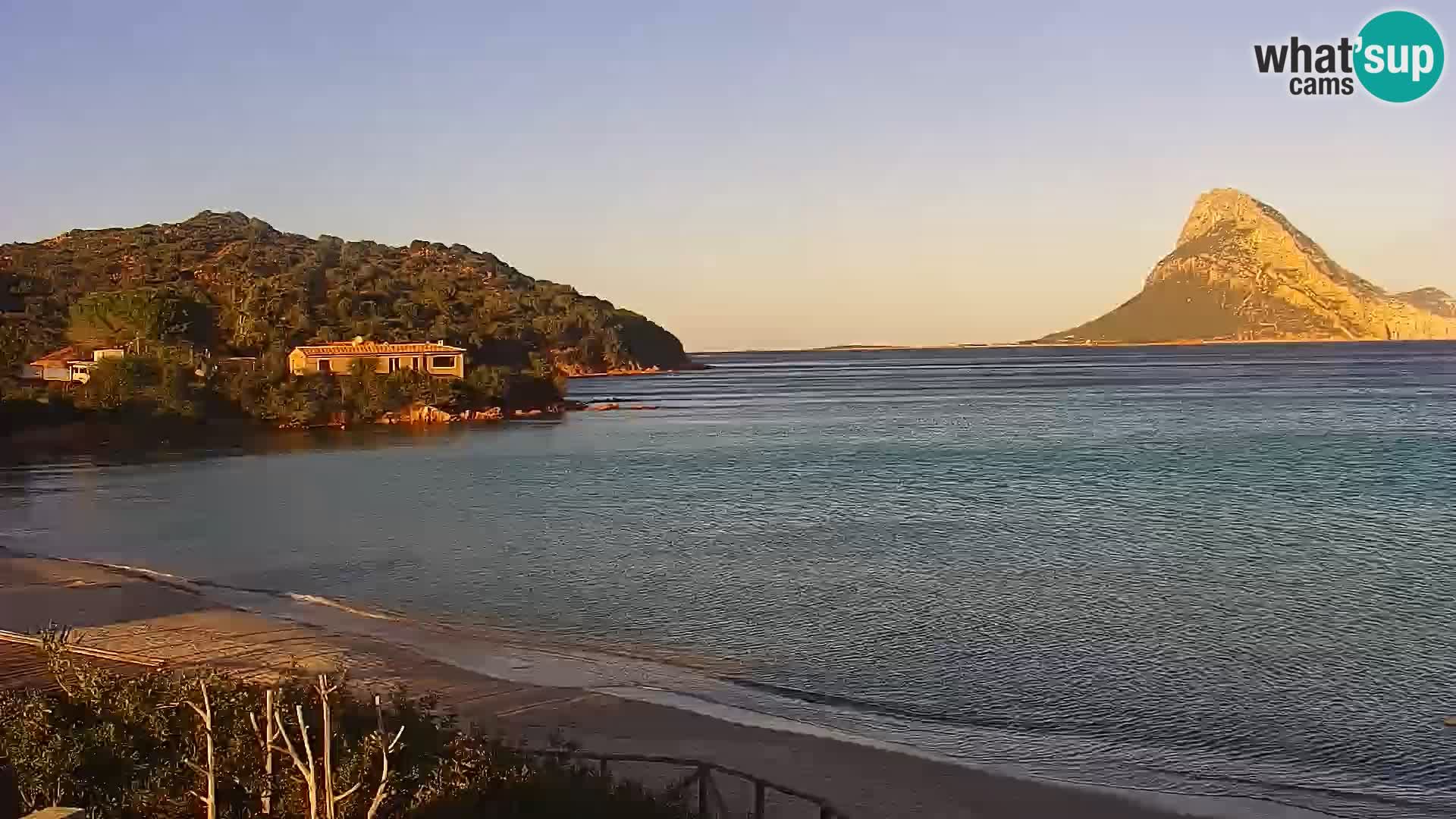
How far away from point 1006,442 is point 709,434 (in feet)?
61.4

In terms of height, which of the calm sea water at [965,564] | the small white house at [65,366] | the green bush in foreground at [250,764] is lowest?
the calm sea water at [965,564]

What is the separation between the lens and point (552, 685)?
18312 millimetres

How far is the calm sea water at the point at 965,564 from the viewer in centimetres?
1683

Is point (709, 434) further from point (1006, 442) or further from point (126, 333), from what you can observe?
point (126, 333)

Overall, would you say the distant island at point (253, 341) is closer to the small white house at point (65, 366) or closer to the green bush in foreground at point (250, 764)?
the small white house at point (65, 366)

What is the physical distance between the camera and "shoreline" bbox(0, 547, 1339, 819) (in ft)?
45.0

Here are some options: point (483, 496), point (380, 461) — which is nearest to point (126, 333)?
point (380, 461)

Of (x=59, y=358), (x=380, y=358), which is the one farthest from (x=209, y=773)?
(x=59, y=358)

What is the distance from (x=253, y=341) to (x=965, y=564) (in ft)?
296

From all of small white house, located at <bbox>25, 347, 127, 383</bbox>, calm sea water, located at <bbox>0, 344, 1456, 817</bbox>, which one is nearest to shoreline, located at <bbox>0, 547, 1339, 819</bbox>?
calm sea water, located at <bbox>0, 344, 1456, 817</bbox>

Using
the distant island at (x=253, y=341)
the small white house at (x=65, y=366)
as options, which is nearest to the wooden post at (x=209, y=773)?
the distant island at (x=253, y=341)

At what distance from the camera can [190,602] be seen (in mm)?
24625

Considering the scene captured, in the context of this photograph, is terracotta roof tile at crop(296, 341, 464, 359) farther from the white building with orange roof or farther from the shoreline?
the shoreline

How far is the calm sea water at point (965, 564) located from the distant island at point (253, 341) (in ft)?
49.9
